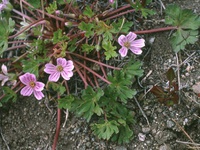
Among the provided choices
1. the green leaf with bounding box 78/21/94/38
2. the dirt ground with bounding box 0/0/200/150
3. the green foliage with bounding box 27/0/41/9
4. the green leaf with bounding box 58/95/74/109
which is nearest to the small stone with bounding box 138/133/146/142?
the dirt ground with bounding box 0/0/200/150

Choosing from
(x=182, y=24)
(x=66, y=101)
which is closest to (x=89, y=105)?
(x=66, y=101)

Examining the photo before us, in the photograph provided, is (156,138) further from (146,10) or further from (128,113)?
(146,10)

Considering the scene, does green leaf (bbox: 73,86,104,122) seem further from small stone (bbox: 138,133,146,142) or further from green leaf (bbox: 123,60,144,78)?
small stone (bbox: 138,133,146,142)

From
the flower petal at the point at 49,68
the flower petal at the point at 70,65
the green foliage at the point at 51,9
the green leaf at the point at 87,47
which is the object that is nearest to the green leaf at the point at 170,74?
the green leaf at the point at 87,47

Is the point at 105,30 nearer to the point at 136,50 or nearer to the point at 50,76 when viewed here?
the point at 136,50

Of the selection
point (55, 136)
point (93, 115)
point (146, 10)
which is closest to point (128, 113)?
point (93, 115)

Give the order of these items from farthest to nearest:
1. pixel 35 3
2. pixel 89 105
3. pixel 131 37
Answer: pixel 35 3, pixel 131 37, pixel 89 105
